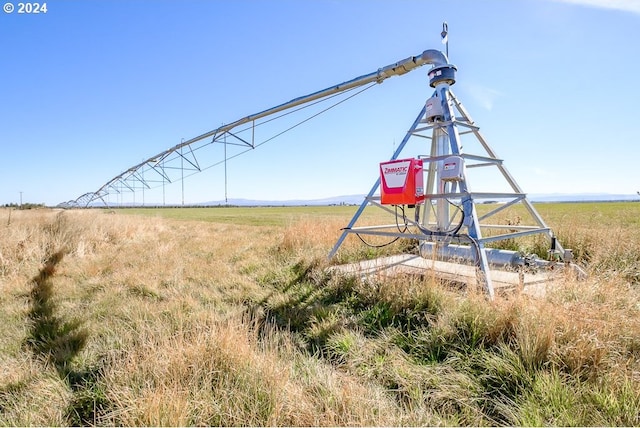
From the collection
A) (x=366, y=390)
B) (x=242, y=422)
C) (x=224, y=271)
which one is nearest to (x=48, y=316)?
(x=224, y=271)

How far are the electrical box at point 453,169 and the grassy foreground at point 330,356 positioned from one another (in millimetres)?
1694

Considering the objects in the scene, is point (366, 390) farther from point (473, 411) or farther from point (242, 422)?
point (242, 422)

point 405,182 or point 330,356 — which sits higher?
point 405,182

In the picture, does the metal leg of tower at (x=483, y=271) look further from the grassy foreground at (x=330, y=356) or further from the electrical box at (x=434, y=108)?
the electrical box at (x=434, y=108)

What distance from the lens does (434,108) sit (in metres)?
5.90

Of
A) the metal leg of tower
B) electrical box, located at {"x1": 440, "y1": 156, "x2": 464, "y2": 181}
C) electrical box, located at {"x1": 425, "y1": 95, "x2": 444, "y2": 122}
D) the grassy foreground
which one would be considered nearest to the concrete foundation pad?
the metal leg of tower

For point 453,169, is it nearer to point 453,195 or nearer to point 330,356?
point 453,195

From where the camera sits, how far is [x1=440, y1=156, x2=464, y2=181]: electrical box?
198 inches

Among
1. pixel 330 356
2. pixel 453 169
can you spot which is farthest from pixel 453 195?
pixel 330 356

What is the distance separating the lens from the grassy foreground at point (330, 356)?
8.21 ft

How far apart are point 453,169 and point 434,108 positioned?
1489mm

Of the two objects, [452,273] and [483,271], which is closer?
[483,271]

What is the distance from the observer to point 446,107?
5832 millimetres

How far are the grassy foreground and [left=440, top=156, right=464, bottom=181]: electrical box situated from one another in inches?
66.7
